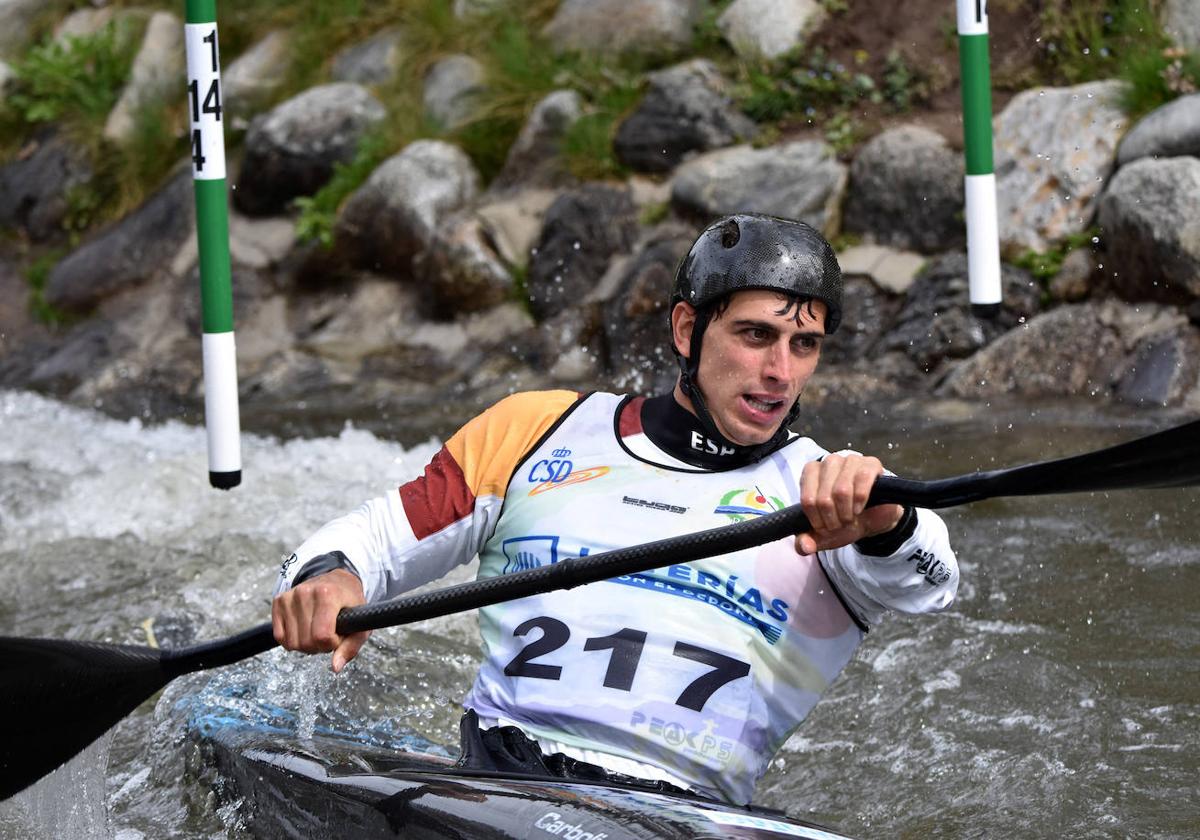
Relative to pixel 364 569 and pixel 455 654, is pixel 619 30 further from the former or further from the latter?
pixel 364 569

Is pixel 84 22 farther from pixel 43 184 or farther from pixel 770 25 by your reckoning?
pixel 770 25

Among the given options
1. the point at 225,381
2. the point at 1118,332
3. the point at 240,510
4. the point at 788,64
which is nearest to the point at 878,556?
the point at 225,381

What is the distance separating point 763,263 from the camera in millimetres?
2717

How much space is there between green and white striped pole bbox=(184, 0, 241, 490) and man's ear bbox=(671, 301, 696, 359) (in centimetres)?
183

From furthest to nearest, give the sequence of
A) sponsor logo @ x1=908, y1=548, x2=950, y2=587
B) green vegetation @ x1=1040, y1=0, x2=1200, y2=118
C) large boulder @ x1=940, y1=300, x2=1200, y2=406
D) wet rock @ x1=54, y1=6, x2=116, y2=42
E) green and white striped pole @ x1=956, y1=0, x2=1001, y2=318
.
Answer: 1. wet rock @ x1=54, y1=6, x2=116, y2=42
2. green vegetation @ x1=1040, y1=0, x2=1200, y2=118
3. large boulder @ x1=940, y1=300, x2=1200, y2=406
4. green and white striped pole @ x1=956, y1=0, x2=1001, y2=318
5. sponsor logo @ x1=908, y1=548, x2=950, y2=587

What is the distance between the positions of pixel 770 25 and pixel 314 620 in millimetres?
7135

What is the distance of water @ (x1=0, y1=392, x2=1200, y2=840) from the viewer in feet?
11.0

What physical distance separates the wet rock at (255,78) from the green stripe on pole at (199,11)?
658cm

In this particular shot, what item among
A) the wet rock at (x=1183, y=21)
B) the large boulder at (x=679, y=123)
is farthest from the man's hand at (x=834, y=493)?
the large boulder at (x=679, y=123)

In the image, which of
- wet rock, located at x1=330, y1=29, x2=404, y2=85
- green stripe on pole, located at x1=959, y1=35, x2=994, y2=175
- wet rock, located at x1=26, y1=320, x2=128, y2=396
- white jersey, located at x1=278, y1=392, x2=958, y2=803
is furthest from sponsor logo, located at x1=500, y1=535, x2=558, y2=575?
wet rock, located at x1=330, y1=29, x2=404, y2=85

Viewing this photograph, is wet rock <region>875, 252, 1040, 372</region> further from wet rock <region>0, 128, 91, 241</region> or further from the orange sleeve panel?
wet rock <region>0, 128, 91, 241</region>

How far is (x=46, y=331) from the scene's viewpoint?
33.3ft

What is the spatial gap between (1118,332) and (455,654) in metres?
3.86

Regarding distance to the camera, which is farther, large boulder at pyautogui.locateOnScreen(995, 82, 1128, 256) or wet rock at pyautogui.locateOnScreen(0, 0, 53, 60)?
wet rock at pyautogui.locateOnScreen(0, 0, 53, 60)
